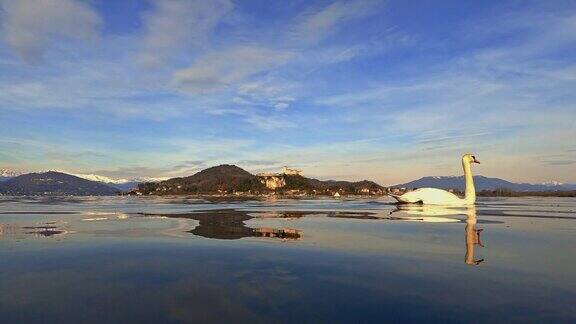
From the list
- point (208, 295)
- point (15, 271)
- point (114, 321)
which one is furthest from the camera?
point (15, 271)

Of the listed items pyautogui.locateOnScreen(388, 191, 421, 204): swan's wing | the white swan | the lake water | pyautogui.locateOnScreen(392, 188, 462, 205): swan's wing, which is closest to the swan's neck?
the white swan

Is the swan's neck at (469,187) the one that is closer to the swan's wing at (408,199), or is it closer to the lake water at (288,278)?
the swan's wing at (408,199)

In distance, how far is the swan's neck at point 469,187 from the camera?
3969cm

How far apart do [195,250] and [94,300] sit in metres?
5.41

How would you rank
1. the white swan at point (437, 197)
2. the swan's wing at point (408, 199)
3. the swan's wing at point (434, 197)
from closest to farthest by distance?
the swan's wing at point (434, 197)
the white swan at point (437, 197)
the swan's wing at point (408, 199)

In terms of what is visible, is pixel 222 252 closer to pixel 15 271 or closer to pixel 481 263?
pixel 15 271

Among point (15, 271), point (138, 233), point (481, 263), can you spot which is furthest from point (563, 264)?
point (138, 233)

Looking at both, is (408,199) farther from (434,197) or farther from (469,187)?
(469,187)

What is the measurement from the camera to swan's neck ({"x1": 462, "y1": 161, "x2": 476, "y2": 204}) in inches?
1563

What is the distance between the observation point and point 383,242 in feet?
48.2

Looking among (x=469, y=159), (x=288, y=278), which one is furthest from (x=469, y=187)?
(x=288, y=278)

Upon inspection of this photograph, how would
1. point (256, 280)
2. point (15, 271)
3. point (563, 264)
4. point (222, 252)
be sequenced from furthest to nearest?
point (222, 252) < point (563, 264) < point (15, 271) < point (256, 280)

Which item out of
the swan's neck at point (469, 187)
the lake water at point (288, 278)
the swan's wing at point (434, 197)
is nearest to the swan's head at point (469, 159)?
the swan's neck at point (469, 187)

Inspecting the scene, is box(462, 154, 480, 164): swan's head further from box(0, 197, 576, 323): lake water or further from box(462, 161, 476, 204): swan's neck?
box(0, 197, 576, 323): lake water
